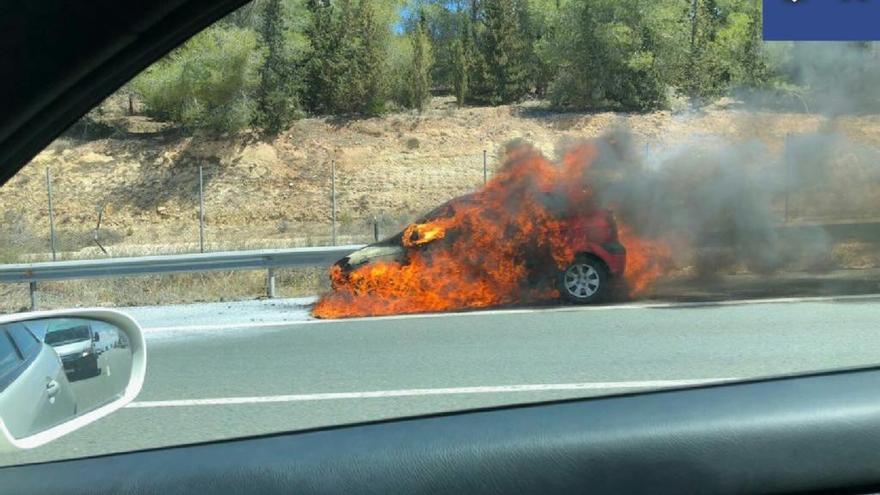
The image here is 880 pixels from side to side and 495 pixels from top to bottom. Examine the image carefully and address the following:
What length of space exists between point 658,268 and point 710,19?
3.56 m

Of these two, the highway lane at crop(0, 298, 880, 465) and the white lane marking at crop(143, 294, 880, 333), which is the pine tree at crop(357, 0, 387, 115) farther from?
the white lane marking at crop(143, 294, 880, 333)

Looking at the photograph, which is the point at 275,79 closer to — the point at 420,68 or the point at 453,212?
the point at 420,68

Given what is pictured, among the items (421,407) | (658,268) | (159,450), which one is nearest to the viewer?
(159,450)

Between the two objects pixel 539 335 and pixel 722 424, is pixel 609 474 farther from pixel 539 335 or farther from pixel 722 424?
pixel 539 335

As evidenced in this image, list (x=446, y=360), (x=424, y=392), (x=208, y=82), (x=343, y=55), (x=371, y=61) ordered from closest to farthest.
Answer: (x=208, y=82), (x=343, y=55), (x=371, y=61), (x=424, y=392), (x=446, y=360)

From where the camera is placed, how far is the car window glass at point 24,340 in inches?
82.8

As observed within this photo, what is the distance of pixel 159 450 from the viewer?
2229 millimetres

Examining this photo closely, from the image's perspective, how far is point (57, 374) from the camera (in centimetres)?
212

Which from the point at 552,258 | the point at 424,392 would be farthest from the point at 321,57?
the point at 552,258

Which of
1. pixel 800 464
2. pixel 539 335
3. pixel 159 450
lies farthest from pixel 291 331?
pixel 800 464

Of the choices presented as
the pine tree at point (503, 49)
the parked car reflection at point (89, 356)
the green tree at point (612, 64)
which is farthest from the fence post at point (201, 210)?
the green tree at point (612, 64)

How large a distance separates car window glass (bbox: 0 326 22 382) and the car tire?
7.48 meters

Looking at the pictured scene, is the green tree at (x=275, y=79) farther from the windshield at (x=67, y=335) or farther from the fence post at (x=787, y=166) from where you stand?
the fence post at (x=787, y=166)

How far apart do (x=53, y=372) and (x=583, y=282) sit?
7.56 metres
